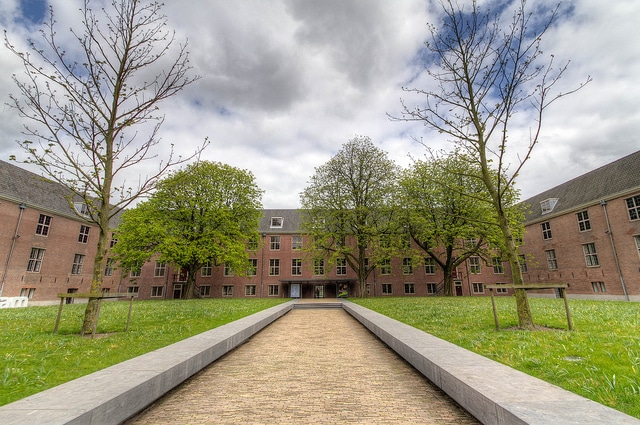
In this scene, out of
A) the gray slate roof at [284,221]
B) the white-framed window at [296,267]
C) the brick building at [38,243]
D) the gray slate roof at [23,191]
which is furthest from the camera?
the gray slate roof at [284,221]

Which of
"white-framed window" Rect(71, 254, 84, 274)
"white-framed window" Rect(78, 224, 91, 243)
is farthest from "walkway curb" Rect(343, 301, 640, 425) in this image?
"white-framed window" Rect(78, 224, 91, 243)

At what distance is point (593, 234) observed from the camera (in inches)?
1106

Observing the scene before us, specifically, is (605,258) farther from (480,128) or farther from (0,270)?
(0,270)

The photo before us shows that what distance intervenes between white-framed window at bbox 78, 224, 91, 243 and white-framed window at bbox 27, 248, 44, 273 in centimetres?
448

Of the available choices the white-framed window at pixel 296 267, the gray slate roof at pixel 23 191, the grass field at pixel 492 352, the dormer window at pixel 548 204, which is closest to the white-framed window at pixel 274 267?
the white-framed window at pixel 296 267

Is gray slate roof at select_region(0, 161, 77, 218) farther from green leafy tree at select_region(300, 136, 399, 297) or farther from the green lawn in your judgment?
the green lawn

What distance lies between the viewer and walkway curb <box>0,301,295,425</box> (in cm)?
287

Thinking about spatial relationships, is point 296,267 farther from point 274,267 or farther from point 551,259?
point 551,259

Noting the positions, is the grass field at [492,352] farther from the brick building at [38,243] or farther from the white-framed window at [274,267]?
the white-framed window at [274,267]

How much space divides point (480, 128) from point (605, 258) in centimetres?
2720

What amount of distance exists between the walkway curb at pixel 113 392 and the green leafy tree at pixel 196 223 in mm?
23250

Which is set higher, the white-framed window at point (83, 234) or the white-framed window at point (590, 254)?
the white-framed window at point (83, 234)

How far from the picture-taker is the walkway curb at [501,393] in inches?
105

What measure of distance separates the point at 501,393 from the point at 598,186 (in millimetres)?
35275
